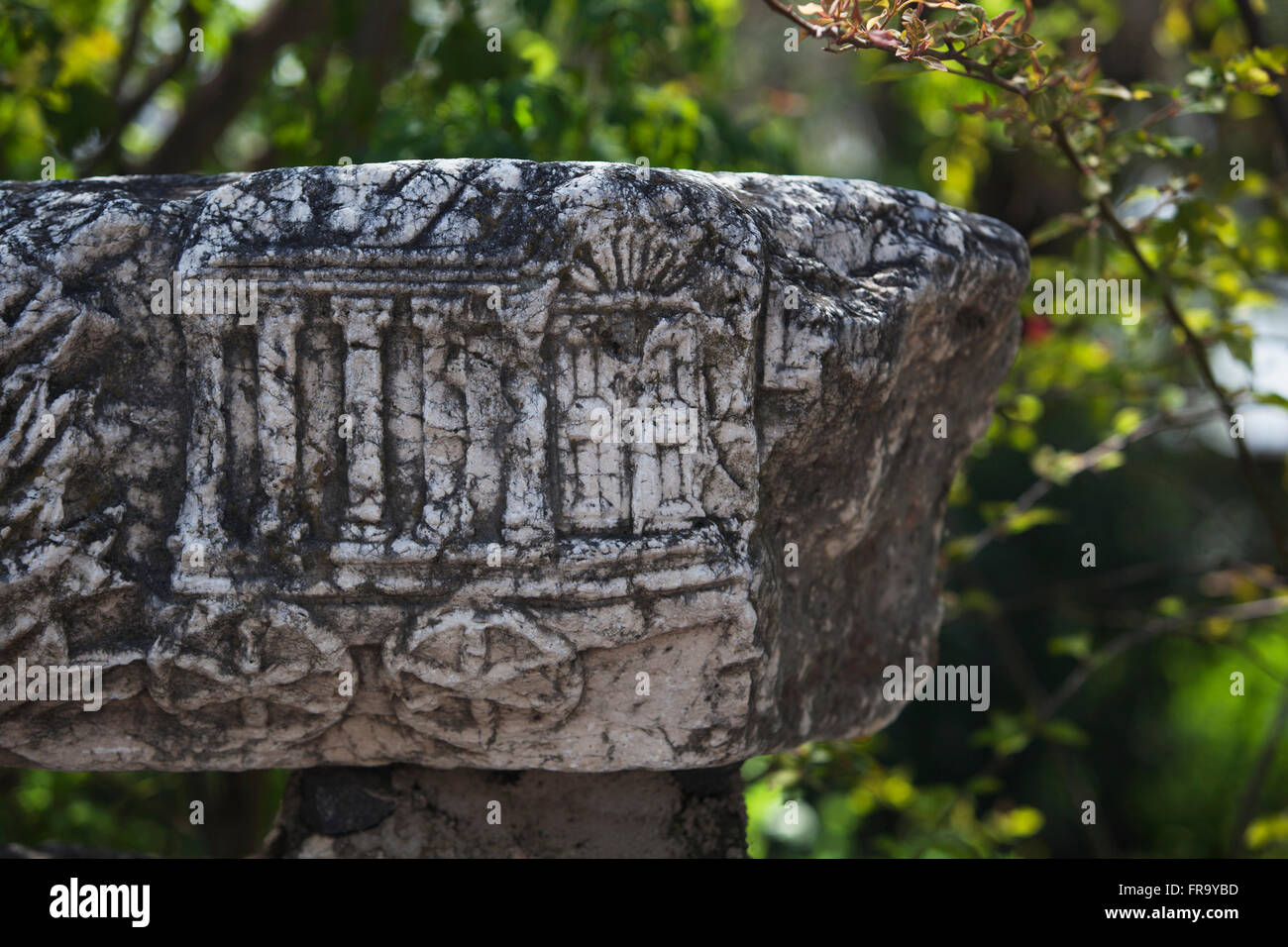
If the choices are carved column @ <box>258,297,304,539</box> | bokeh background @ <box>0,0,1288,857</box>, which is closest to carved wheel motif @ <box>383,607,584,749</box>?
carved column @ <box>258,297,304,539</box>

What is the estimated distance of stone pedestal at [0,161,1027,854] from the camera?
1.88 m

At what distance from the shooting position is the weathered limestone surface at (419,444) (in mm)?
1875

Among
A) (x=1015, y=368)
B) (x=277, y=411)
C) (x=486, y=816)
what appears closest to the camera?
(x=277, y=411)

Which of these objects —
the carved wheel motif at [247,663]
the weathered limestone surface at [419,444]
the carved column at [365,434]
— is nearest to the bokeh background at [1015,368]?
the weathered limestone surface at [419,444]

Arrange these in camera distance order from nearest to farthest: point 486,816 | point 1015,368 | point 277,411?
point 277,411 < point 486,816 < point 1015,368

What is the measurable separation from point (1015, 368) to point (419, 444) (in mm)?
2299

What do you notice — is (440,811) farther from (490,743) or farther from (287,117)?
(287,117)

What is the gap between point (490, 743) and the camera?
2016 mm

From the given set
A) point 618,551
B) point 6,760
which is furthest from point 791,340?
point 6,760

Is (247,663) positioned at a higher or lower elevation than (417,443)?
lower

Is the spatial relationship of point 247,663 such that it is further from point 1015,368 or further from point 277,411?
point 1015,368

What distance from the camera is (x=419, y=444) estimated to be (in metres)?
1.91

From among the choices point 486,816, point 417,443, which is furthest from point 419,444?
point 486,816

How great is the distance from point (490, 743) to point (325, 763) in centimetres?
33
